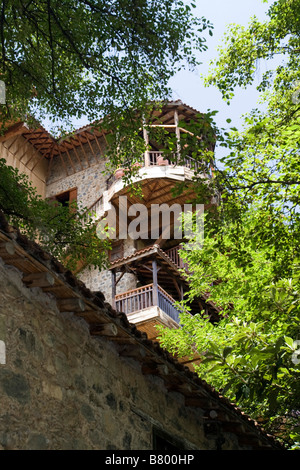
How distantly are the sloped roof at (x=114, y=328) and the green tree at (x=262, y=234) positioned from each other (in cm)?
35

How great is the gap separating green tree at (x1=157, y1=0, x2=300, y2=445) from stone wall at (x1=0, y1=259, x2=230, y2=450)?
3.33 ft

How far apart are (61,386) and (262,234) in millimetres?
4092

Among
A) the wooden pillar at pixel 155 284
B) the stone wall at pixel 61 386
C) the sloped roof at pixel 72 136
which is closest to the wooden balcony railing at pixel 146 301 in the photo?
the wooden pillar at pixel 155 284

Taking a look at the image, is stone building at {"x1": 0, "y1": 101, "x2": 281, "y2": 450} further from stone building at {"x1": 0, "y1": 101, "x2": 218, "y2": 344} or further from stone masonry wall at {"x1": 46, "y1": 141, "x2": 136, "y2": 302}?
stone masonry wall at {"x1": 46, "y1": 141, "x2": 136, "y2": 302}

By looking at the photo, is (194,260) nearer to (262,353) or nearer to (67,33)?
(67,33)

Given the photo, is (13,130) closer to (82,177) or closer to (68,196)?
(82,177)

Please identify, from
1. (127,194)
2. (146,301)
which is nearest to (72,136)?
(127,194)

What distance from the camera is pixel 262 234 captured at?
8.73 m

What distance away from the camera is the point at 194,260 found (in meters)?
13.6

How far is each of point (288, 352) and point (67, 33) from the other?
19.5ft

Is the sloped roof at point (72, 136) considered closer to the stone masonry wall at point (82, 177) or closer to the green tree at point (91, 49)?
the stone masonry wall at point (82, 177)

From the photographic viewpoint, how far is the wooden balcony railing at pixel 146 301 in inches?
749
